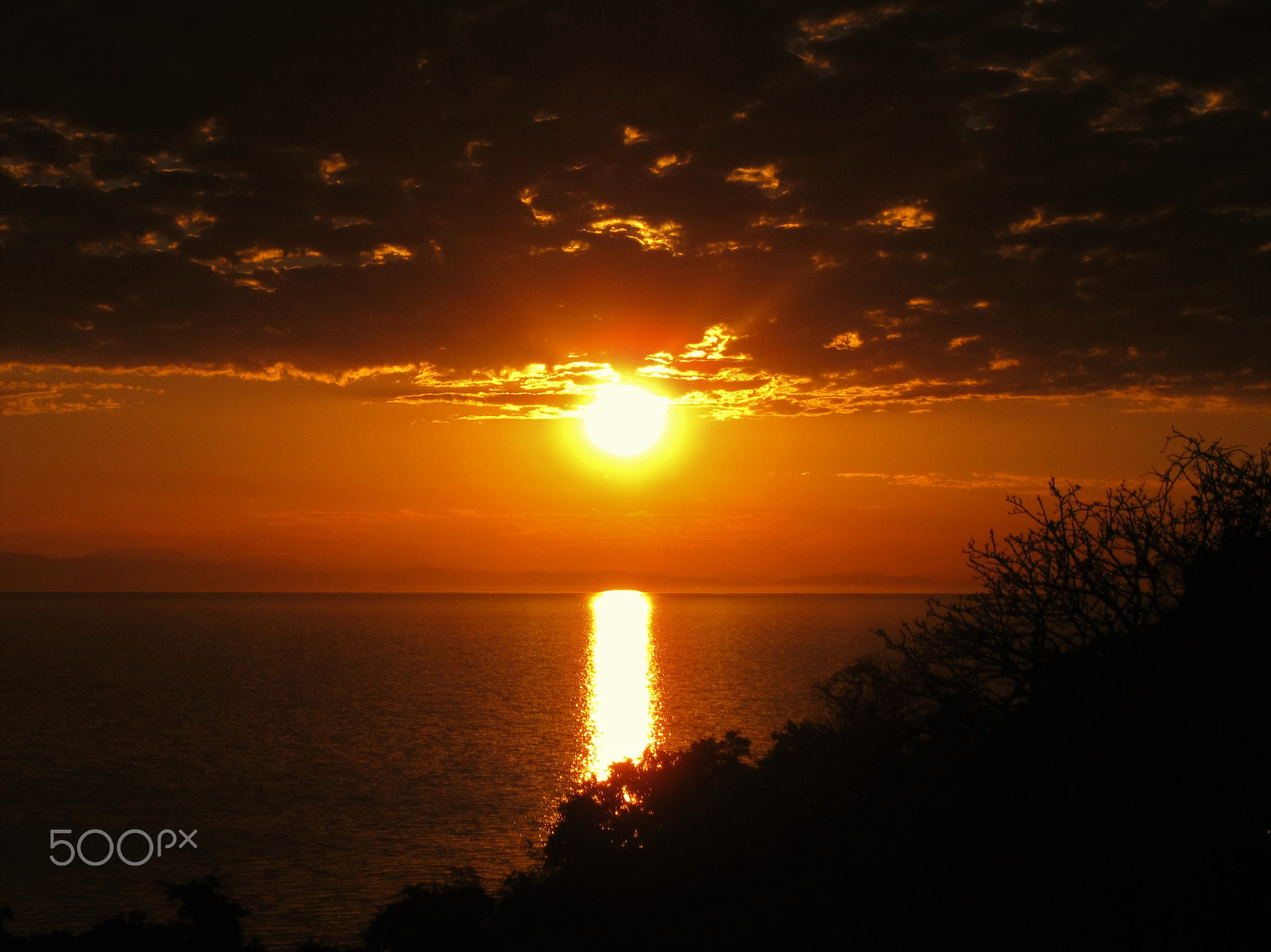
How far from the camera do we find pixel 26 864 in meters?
45.0

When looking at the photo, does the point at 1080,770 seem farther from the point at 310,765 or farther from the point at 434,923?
the point at 310,765

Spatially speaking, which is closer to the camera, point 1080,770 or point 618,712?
point 1080,770

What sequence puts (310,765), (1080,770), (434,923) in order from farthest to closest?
(310,765) → (434,923) → (1080,770)

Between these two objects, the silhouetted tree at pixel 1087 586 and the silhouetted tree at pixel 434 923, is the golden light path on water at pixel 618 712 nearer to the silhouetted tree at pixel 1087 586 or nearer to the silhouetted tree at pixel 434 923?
the silhouetted tree at pixel 434 923

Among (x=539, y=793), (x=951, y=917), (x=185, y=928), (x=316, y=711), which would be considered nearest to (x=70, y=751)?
(x=316, y=711)

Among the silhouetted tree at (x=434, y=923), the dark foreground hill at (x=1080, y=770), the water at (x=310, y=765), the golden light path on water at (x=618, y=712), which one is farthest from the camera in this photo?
the golden light path on water at (x=618, y=712)

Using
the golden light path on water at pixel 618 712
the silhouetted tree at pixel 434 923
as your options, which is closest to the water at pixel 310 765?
the golden light path on water at pixel 618 712

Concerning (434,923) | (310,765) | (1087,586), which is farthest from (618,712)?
(1087,586)

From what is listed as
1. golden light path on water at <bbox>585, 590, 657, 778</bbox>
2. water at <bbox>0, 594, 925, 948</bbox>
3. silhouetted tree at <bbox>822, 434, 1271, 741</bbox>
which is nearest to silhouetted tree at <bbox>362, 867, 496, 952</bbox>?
water at <bbox>0, 594, 925, 948</bbox>

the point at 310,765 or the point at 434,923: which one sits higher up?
the point at 434,923

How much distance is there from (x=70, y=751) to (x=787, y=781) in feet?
215

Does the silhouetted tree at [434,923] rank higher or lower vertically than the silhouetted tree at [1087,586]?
lower

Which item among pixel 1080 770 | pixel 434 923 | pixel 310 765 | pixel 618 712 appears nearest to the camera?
pixel 1080 770

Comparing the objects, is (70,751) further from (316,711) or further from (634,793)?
(634,793)
